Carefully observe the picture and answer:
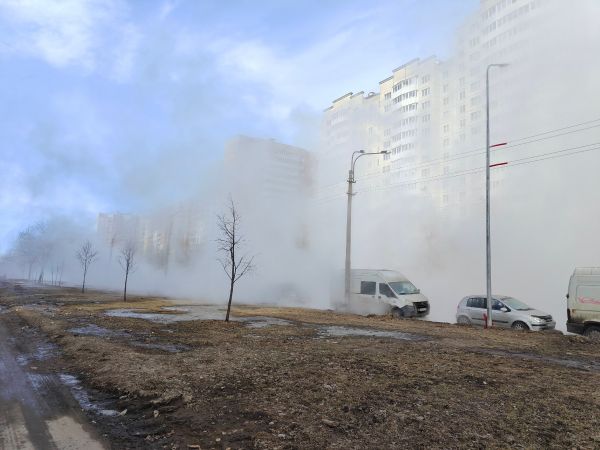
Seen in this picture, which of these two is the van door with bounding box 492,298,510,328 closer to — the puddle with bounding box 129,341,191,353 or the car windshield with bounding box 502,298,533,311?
the car windshield with bounding box 502,298,533,311

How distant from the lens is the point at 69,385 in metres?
5.64

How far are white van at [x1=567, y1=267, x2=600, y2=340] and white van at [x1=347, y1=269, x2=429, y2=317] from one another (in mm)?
6176

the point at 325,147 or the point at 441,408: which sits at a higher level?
the point at 325,147

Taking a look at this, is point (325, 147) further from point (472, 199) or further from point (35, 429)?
point (35, 429)

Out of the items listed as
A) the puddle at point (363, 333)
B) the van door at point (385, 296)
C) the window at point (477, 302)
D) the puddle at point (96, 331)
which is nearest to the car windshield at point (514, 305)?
the window at point (477, 302)

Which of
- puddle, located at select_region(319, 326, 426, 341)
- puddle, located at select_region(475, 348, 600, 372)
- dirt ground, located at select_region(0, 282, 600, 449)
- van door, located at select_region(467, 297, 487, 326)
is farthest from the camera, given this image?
van door, located at select_region(467, 297, 487, 326)

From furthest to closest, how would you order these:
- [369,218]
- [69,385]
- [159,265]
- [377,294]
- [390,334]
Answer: [159,265], [369,218], [377,294], [390,334], [69,385]

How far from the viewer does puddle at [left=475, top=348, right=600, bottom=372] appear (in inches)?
257

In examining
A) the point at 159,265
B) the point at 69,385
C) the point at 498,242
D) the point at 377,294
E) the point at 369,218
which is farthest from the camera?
the point at 159,265

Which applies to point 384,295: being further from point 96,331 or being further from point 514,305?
point 96,331

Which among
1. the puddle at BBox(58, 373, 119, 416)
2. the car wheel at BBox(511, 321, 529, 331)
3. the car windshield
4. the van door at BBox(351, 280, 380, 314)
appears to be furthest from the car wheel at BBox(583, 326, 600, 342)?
the puddle at BBox(58, 373, 119, 416)

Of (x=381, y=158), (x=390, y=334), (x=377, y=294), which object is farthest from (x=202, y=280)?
(x=390, y=334)

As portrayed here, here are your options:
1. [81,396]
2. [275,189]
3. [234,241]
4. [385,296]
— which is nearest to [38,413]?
[81,396]

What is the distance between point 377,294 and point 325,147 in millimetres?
12253
